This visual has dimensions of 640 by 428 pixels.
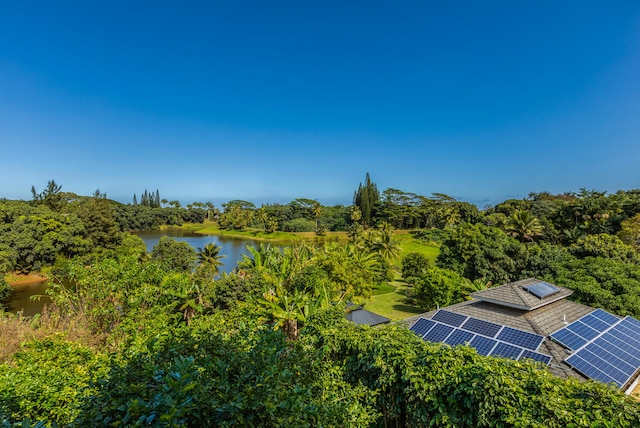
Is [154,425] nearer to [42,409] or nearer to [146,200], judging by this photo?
[42,409]

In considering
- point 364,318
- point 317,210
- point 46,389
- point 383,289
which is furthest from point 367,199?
point 46,389

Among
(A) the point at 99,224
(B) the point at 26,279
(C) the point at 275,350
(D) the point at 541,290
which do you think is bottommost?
(B) the point at 26,279

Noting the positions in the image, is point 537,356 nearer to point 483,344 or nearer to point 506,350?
point 506,350

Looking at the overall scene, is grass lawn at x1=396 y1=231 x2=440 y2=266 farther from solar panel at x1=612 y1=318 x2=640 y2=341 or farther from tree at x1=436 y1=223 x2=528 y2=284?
solar panel at x1=612 y1=318 x2=640 y2=341

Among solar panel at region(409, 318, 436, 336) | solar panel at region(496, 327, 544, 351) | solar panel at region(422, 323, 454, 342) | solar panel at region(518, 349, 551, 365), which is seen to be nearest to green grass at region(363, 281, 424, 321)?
solar panel at region(409, 318, 436, 336)

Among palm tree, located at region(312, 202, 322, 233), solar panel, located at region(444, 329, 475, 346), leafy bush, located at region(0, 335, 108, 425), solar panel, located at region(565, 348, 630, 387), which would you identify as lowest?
solar panel, located at region(565, 348, 630, 387)

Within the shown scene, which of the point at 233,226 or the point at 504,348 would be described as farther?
the point at 233,226

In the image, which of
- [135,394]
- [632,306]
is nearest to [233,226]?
[632,306]
